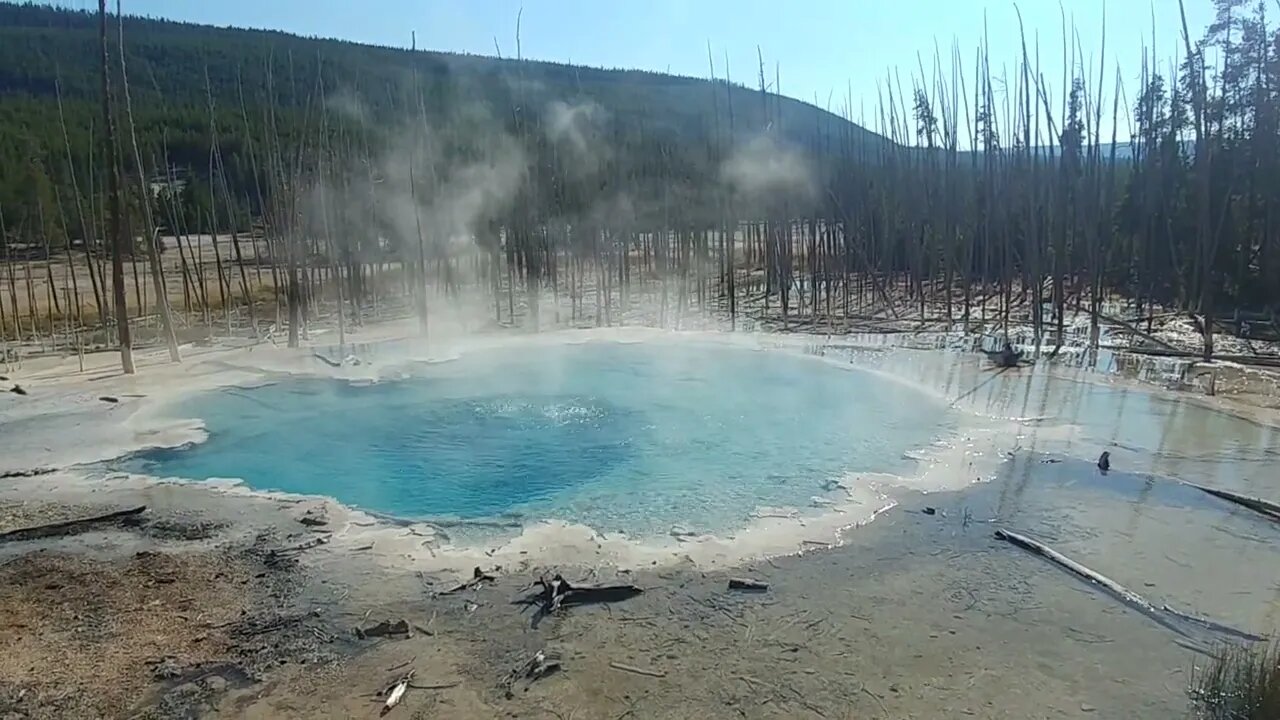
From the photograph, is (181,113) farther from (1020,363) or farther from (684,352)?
(1020,363)

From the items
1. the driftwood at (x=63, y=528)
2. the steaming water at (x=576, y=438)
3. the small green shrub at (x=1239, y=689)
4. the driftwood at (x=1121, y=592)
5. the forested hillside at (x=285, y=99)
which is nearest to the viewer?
the small green shrub at (x=1239, y=689)

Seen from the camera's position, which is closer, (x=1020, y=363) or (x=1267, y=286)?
(x=1020, y=363)

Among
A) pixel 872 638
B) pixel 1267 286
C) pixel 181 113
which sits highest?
pixel 181 113

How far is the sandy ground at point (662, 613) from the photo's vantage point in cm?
402

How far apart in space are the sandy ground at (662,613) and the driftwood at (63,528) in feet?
0.55

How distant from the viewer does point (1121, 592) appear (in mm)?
5027

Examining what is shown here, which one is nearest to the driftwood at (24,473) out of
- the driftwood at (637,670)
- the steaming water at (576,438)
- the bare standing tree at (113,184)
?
the steaming water at (576,438)

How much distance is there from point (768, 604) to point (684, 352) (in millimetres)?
9327

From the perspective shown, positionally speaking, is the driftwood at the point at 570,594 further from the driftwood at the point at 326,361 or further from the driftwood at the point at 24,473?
the driftwood at the point at 326,361

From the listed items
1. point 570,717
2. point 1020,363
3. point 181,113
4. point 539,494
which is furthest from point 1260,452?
point 181,113

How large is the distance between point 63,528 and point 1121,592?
23.8 ft

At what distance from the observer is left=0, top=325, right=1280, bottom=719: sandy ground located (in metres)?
4.02

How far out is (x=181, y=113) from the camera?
4069 centimetres

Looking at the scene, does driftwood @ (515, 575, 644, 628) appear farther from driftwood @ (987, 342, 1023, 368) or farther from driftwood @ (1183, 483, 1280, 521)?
driftwood @ (987, 342, 1023, 368)
